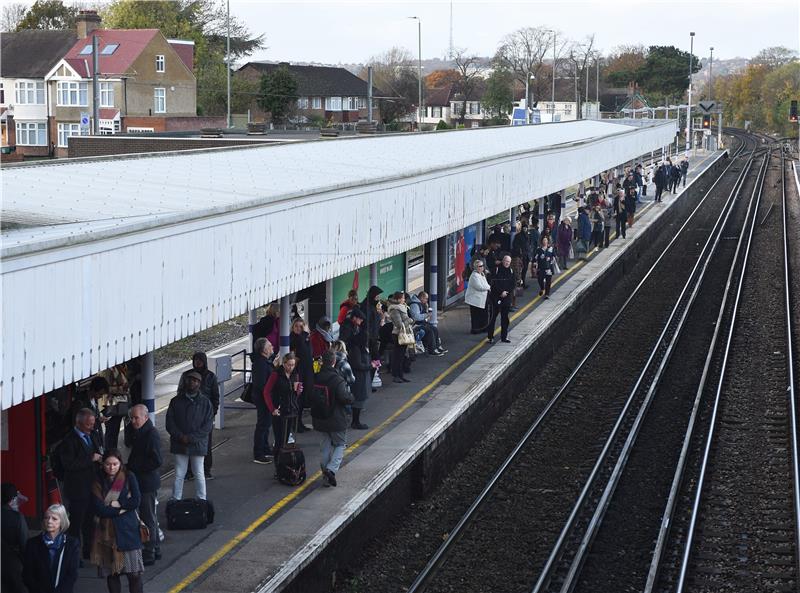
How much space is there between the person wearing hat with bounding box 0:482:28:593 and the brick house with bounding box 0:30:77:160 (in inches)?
1990

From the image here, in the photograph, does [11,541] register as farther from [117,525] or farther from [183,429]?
[183,429]

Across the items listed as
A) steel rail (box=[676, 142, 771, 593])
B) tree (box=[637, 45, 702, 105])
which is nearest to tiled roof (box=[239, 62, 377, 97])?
tree (box=[637, 45, 702, 105])

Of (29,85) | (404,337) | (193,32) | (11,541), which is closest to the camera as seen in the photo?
(11,541)

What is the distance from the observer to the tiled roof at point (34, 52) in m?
65.2

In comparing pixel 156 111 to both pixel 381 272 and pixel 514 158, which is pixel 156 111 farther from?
pixel 381 272

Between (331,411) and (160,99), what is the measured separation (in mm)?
54938

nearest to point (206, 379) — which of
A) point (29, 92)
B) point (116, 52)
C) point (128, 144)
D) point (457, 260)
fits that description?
point (457, 260)

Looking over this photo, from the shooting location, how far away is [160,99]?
63844 millimetres

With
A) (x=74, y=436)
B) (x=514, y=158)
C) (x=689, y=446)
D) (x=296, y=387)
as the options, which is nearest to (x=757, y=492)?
(x=689, y=446)

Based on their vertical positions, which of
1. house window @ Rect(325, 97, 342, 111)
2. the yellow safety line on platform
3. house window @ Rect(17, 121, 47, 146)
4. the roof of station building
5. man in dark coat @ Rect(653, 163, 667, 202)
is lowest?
the yellow safety line on platform

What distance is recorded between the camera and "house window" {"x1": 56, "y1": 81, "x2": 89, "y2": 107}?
203ft

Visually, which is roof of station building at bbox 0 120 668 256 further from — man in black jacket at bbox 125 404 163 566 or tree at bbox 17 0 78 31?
tree at bbox 17 0 78 31

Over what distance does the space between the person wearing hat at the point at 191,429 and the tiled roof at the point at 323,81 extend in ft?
266

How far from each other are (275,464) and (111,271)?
404 centimetres
